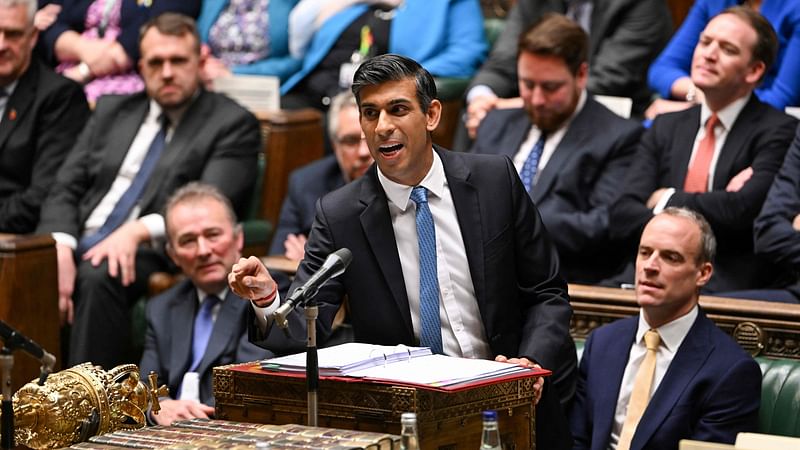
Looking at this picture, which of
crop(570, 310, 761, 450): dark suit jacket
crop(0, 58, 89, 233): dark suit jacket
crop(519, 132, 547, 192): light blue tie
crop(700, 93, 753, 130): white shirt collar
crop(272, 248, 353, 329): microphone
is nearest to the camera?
crop(272, 248, 353, 329): microphone

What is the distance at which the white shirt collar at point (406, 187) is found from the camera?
3145 mm

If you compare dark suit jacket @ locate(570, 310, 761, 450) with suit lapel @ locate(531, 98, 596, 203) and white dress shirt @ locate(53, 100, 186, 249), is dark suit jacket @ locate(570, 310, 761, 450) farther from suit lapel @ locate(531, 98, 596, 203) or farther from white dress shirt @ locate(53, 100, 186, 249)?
white dress shirt @ locate(53, 100, 186, 249)

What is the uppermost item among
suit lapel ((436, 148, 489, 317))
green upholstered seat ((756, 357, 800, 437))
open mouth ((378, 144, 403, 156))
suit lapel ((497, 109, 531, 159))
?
suit lapel ((497, 109, 531, 159))

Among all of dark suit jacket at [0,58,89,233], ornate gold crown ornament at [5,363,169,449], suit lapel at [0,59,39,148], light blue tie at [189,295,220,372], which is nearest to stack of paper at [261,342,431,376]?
ornate gold crown ornament at [5,363,169,449]

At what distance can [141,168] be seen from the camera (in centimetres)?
534

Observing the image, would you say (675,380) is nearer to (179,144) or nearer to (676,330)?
(676,330)

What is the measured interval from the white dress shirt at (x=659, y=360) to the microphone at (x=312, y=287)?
129 cm

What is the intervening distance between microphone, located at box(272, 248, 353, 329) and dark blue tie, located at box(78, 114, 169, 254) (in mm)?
2690

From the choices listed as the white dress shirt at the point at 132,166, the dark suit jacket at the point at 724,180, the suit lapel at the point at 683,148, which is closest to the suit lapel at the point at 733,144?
the dark suit jacket at the point at 724,180

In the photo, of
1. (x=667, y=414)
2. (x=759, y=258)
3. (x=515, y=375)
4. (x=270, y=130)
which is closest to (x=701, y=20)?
(x=759, y=258)

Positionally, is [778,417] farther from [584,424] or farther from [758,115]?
[758,115]

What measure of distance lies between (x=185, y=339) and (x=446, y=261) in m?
1.54

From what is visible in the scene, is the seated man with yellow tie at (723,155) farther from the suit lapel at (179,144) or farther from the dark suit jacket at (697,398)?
the suit lapel at (179,144)

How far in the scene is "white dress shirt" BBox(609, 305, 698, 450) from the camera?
12.0 feet
